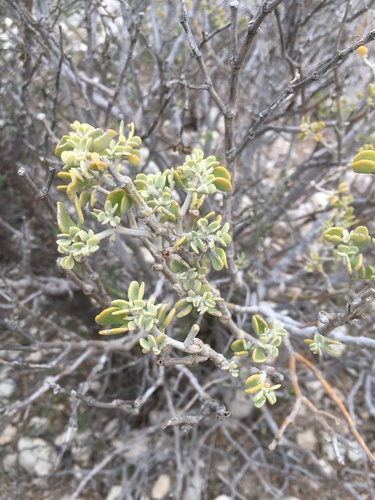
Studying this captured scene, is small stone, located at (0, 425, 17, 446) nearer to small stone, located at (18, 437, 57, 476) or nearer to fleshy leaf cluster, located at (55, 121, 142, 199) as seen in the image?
small stone, located at (18, 437, 57, 476)

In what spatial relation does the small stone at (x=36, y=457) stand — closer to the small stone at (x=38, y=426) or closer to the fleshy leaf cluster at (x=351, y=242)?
the small stone at (x=38, y=426)

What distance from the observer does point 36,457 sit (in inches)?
81.8

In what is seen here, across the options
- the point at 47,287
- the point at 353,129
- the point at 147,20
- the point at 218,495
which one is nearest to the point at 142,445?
the point at 218,495

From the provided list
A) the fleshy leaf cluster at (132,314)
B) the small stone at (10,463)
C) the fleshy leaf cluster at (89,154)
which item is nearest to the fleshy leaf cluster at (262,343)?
the fleshy leaf cluster at (132,314)

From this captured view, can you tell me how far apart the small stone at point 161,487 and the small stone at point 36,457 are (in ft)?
1.50

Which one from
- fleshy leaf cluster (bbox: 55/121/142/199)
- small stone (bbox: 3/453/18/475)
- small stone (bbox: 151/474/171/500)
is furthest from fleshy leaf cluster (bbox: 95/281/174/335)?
small stone (bbox: 3/453/18/475)

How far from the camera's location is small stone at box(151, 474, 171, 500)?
6.43 ft

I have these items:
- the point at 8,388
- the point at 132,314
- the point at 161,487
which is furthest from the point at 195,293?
the point at 8,388

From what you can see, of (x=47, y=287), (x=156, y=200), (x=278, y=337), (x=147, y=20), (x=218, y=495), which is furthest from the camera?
(x=147, y=20)

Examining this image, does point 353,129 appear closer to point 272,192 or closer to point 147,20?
point 272,192

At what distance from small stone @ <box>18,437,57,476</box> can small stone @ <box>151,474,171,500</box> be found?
456 millimetres

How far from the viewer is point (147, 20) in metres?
2.36

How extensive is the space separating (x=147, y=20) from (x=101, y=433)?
78.4 inches

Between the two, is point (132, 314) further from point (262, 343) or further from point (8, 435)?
point (8, 435)
